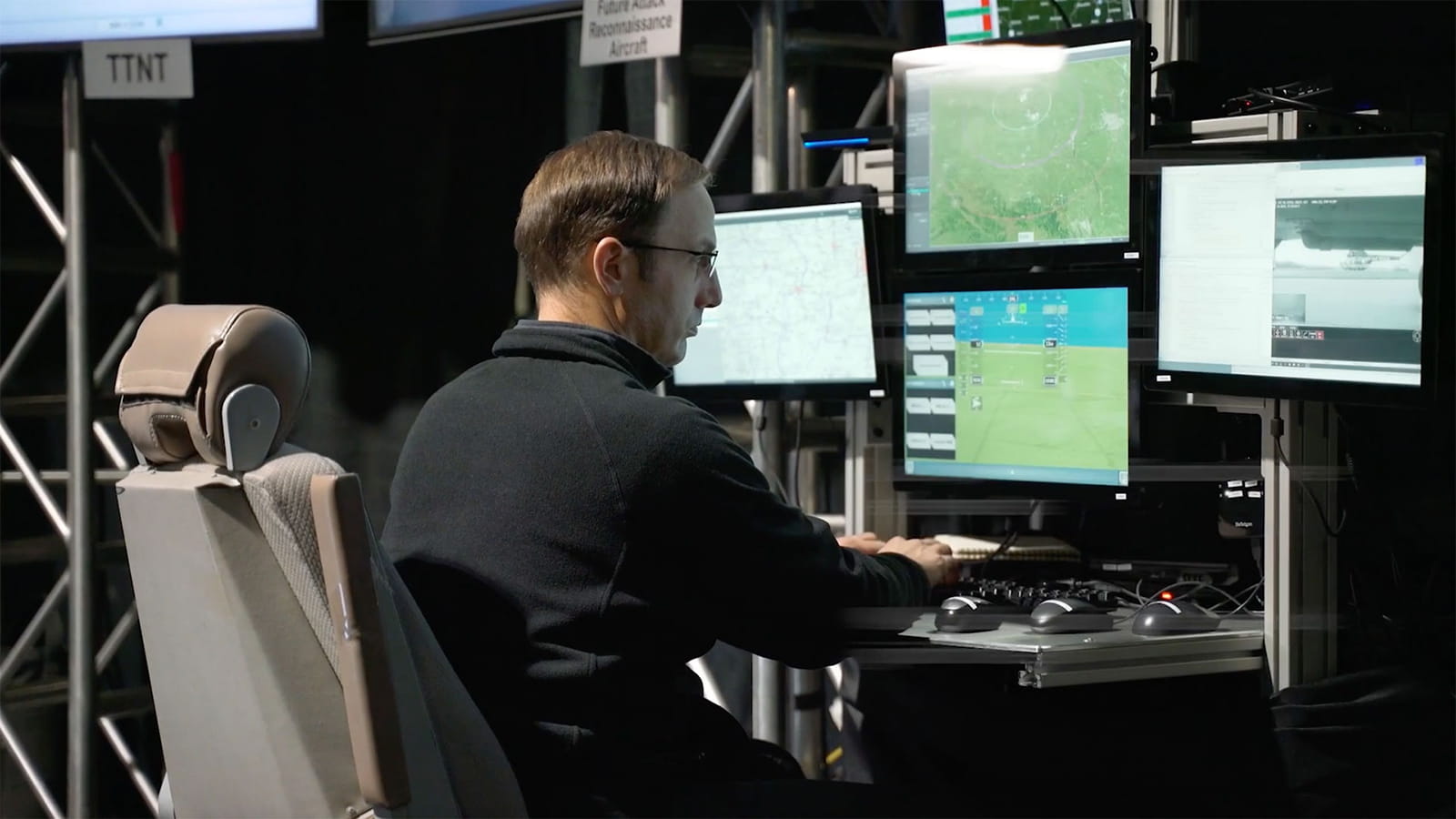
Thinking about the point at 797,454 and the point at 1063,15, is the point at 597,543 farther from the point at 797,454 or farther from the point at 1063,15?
the point at 1063,15

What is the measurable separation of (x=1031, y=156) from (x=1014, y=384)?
329mm

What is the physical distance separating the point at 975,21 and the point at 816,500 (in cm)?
90

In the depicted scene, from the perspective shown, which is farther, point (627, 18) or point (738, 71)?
point (738, 71)

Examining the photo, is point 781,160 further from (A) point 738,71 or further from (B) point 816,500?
(B) point 816,500

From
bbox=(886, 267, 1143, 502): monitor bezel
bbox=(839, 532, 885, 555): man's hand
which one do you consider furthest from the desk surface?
bbox=(886, 267, 1143, 502): monitor bezel

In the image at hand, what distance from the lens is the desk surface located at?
5.83ft

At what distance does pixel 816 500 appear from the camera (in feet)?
8.93

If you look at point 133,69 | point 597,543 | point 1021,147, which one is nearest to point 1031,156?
point 1021,147

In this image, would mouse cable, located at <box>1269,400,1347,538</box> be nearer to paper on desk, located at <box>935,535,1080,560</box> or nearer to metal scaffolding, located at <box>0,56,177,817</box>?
paper on desk, located at <box>935,535,1080,560</box>

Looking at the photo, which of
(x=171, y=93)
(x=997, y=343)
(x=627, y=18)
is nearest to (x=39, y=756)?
(x=171, y=93)

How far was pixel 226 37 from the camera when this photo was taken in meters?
2.89

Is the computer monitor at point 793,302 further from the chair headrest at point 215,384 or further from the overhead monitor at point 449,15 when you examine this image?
the chair headrest at point 215,384

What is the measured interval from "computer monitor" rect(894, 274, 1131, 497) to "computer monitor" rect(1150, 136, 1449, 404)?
9cm

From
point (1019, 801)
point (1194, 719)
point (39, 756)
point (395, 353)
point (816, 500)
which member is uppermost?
point (395, 353)
